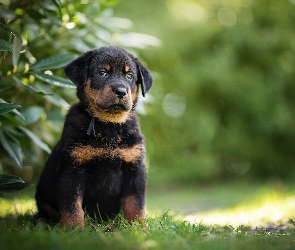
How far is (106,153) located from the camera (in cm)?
A: 353

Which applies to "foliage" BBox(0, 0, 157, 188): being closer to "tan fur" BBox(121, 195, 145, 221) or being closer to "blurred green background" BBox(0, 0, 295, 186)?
"tan fur" BBox(121, 195, 145, 221)

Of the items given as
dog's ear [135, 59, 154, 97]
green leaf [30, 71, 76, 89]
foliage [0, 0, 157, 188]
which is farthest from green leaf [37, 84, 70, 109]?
dog's ear [135, 59, 154, 97]

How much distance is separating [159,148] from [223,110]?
5.60ft

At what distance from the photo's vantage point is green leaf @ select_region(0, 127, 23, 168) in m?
4.14

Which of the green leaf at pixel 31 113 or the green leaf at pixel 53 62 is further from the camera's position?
the green leaf at pixel 31 113

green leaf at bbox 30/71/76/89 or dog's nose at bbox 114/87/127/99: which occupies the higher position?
green leaf at bbox 30/71/76/89

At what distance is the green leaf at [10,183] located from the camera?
3.76 m

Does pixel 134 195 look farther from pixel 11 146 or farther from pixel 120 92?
pixel 11 146

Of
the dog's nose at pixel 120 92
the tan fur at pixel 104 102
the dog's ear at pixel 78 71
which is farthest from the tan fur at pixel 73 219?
the dog's ear at pixel 78 71

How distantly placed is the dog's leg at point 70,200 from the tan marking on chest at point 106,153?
15cm

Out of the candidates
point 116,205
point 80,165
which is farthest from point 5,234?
point 116,205

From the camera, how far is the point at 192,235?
310 cm

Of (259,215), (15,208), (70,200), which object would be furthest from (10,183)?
(259,215)

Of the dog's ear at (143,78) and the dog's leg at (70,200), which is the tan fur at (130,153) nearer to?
the dog's leg at (70,200)
